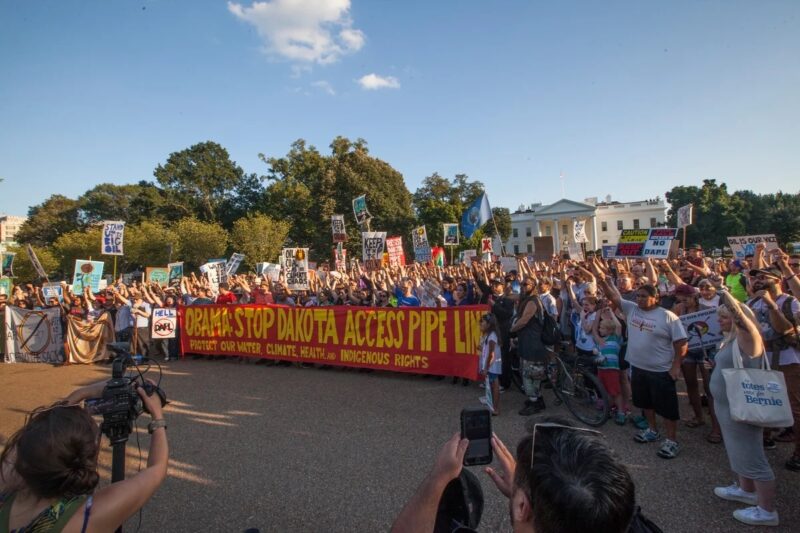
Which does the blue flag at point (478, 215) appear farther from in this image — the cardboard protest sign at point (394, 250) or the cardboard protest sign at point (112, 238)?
the cardboard protest sign at point (112, 238)

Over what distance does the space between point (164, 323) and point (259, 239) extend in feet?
96.7

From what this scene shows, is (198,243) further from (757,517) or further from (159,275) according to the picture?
(757,517)

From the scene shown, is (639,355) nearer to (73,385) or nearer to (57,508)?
(57,508)

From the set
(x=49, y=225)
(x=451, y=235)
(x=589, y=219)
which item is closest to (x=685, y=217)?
(x=451, y=235)

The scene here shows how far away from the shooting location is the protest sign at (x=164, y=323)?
11.8 m

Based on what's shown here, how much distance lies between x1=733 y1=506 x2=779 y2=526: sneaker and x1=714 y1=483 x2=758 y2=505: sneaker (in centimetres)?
26

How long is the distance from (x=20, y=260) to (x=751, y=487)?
185 ft

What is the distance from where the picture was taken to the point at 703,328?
5660 mm

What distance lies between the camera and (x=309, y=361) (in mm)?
9977

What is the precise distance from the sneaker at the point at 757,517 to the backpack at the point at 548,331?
10.0 feet

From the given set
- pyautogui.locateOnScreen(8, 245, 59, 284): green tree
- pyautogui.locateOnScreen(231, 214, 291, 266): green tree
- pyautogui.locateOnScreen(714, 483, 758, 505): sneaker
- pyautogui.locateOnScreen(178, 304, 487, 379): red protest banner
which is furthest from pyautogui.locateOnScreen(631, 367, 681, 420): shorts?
pyautogui.locateOnScreen(8, 245, 59, 284): green tree

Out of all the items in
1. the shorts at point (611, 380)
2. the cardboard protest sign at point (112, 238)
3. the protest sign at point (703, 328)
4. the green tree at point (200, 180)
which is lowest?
the shorts at point (611, 380)

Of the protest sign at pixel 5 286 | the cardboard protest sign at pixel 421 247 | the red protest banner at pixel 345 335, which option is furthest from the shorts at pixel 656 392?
the protest sign at pixel 5 286

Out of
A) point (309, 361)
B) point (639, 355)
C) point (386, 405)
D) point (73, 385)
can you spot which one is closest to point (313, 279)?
point (309, 361)
